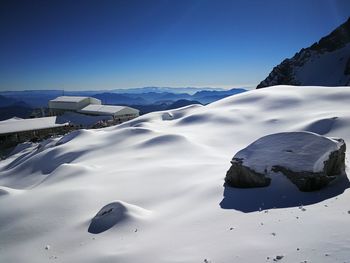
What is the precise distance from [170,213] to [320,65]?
12604cm

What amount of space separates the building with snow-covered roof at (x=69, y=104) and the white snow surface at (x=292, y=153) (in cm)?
6215

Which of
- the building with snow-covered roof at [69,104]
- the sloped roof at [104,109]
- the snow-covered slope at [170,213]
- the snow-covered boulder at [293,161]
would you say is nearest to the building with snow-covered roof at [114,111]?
the sloped roof at [104,109]

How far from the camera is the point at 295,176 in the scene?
917 centimetres

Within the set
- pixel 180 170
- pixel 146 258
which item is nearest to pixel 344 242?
pixel 146 258

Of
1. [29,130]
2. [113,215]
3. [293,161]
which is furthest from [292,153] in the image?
[29,130]

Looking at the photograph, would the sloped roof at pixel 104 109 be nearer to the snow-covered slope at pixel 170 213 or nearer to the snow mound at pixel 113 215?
the snow-covered slope at pixel 170 213

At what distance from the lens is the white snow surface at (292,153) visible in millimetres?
9319

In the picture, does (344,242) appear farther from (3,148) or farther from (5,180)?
(3,148)

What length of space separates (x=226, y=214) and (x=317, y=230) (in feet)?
8.64

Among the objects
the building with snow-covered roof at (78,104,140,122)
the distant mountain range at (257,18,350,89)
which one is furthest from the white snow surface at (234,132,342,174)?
the distant mountain range at (257,18,350,89)

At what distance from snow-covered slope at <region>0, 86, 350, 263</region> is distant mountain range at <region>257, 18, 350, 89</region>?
98422 mm

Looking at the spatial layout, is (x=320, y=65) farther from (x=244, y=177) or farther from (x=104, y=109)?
(x=244, y=177)

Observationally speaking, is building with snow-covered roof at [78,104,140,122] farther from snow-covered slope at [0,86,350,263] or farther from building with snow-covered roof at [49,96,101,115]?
snow-covered slope at [0,86,350,263]

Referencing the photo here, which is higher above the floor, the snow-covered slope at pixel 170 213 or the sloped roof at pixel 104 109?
the snow-covered slope at pixel 170 213
